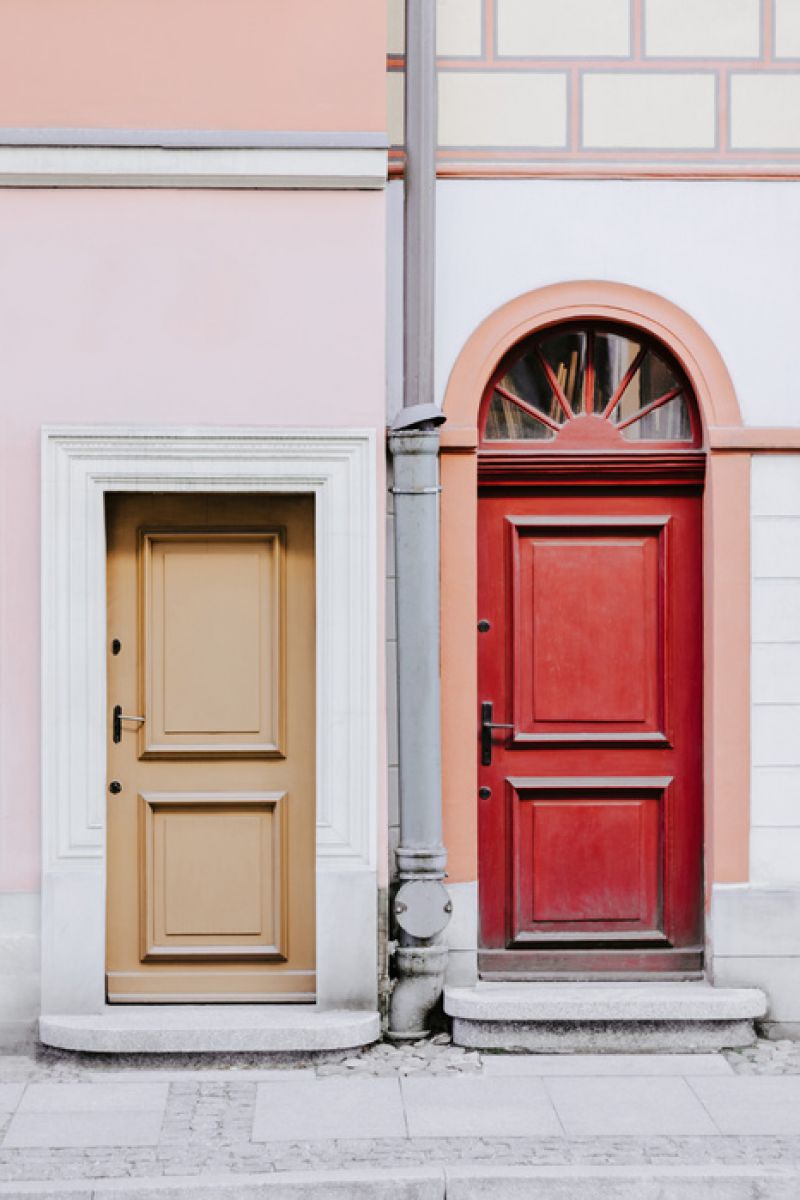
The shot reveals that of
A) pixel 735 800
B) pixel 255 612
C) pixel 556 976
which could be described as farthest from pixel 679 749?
pixel 255 612

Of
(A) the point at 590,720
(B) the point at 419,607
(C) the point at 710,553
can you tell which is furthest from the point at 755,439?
(B) the point at 419,607

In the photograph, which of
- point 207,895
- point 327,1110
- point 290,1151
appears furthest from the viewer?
point 207,895

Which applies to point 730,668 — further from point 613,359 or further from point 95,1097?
point 95,1097

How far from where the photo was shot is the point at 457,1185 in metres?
4.79

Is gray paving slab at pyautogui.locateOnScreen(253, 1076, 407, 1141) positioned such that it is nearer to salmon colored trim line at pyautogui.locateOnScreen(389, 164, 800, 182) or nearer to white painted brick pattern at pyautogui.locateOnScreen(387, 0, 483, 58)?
salmon colored trim line at pyautogui.locateOnScreen(389, 164, 800, 182)

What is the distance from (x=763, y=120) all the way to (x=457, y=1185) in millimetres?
4678

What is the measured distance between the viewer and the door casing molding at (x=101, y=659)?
6.06 metres

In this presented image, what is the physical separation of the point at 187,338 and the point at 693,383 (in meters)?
2.27

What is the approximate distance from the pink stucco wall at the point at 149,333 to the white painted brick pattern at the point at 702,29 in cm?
160

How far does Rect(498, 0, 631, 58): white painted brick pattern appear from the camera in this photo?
640 cm

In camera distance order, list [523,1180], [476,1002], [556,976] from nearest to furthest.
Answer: [523,1180]
[476,1002]
[556,976]

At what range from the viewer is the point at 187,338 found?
6.11 meters

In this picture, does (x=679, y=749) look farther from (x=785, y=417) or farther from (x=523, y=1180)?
(x=523, y=1180)

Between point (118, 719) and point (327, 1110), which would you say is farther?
point (118, 719)
